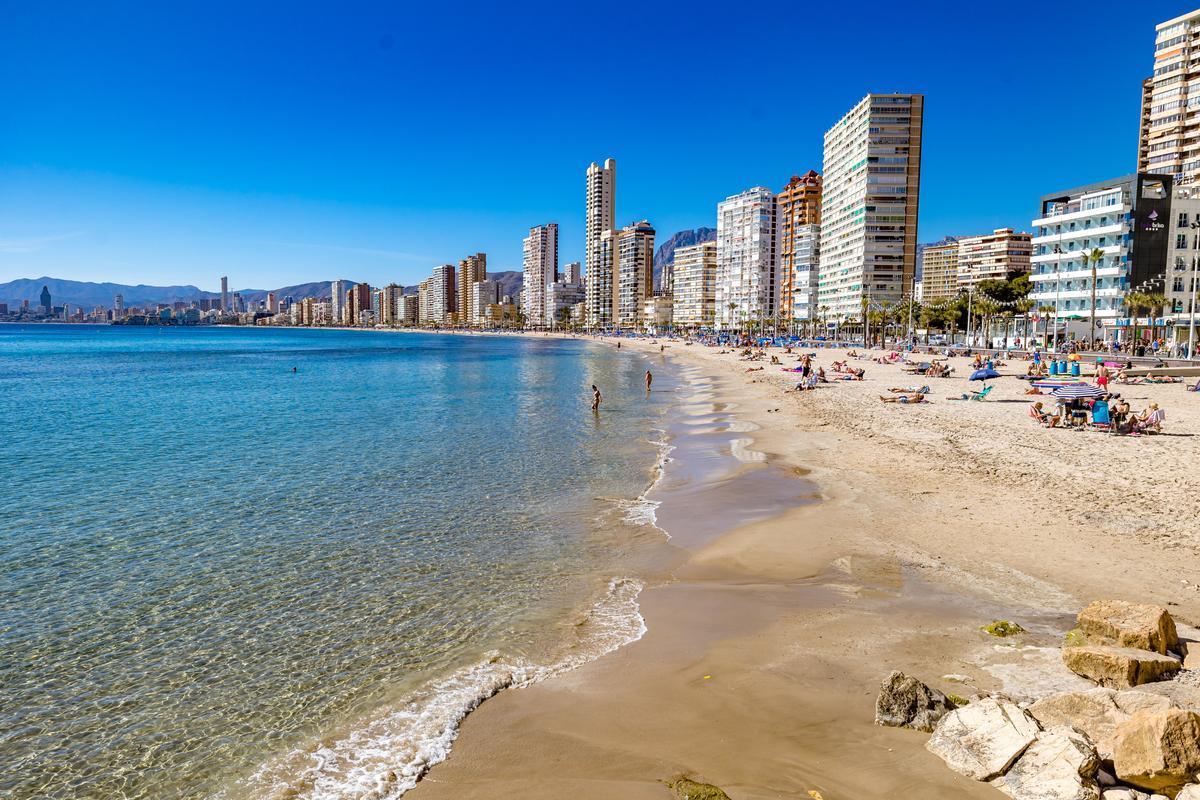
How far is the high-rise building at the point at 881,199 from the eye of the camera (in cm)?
12375

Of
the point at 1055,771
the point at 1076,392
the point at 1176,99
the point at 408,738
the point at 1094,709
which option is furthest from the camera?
the point at 1176,99

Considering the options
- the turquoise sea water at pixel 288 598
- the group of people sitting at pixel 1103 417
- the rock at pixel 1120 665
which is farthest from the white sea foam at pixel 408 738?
the group of people sitting at pixel 1103 417

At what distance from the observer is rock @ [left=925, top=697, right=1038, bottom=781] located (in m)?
5.79

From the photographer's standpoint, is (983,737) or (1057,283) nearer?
(983,737)

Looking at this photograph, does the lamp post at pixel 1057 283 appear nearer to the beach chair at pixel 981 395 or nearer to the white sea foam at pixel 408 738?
the beach chair at pixel 981 395

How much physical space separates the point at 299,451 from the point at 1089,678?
78.3ft

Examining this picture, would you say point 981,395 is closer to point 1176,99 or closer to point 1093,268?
point 1093,268

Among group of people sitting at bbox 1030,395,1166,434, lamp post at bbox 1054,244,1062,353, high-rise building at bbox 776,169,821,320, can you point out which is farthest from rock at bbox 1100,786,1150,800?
high-rise building at bbox 776,169,821,320

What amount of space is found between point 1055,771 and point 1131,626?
3163 mm

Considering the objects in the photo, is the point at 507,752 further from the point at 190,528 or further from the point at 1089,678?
the point at 190,528

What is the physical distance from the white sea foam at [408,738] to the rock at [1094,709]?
188 inches

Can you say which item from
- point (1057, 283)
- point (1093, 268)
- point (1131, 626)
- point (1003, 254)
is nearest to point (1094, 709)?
point (1131, 626)

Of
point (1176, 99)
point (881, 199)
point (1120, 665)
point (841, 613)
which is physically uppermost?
point (1176, 99)

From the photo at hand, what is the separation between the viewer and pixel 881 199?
126625 millimetres
